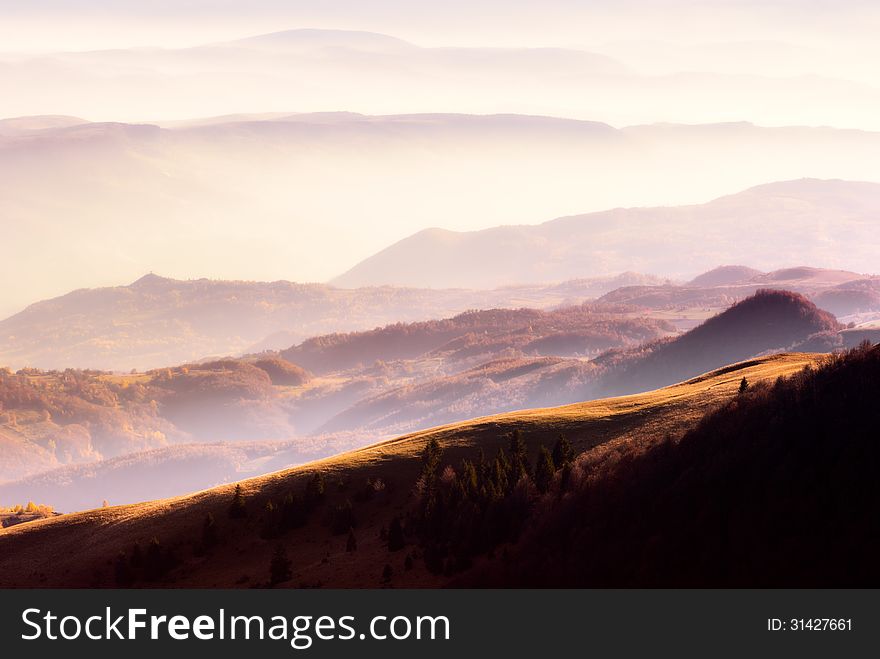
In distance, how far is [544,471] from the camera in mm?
103938

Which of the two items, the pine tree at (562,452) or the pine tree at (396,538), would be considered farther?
the pine tree at (562,452)

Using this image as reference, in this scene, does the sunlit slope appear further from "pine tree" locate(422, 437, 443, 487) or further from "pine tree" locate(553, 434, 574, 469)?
"pine tree" locate(553, 434, 574, 469)

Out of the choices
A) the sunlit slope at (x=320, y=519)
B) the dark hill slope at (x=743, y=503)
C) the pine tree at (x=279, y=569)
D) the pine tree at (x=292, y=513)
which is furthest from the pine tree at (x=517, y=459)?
the pine tree at (x=279, y=569)

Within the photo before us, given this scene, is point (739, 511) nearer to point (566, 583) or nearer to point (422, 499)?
point (566, 583)

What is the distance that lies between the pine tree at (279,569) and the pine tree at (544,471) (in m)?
25.4

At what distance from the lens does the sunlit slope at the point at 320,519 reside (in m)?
99.4

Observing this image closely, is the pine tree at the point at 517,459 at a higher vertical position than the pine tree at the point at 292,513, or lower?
higher

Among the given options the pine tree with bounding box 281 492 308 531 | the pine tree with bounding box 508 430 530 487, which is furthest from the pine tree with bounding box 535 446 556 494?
the pine tree with bounding box 281 492 308 531

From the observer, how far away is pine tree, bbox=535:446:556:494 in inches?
3989

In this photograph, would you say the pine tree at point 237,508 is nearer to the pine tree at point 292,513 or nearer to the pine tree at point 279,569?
the pine tree at point 292,513

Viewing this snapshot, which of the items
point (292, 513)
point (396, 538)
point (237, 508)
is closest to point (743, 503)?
point (396, 538)

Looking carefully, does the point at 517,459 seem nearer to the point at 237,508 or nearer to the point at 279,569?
the point at 279,569
